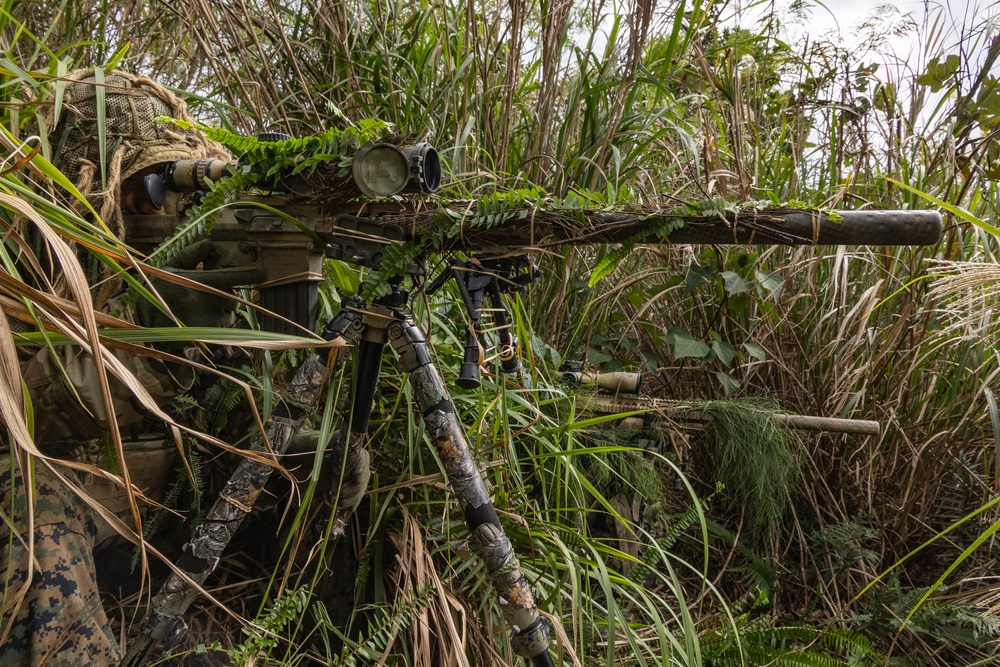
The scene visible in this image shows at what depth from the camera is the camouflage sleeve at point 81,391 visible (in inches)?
57.0

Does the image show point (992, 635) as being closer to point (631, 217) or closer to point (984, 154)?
point (984, 154)

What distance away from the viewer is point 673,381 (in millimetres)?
2916

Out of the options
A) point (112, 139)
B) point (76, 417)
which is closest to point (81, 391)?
point (76, 417)

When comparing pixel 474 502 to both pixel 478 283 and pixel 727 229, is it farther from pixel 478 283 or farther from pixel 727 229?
pixel 727 229

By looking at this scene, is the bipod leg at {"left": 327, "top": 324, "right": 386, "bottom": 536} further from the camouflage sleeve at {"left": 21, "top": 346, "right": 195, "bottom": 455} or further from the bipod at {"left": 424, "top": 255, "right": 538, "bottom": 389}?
the camouflage sleeve at {"left": 21, "top": 346, "right": 195, "bottom": 455}

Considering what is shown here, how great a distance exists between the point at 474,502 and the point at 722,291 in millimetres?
1565

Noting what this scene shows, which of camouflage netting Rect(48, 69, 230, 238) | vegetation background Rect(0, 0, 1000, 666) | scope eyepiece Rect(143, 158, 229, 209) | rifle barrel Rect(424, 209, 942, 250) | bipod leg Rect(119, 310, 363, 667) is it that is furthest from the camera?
vegetation background Rect(0, 0, 1000, 666)

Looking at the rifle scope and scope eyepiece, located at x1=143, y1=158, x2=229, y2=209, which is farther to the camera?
scope eyepiece, located at x1=143, y1=158, x2=229, y2=209

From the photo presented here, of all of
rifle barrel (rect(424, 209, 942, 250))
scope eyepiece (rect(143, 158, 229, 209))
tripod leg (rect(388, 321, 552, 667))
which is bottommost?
tripod leg (rect(388, 321, 552, 667))

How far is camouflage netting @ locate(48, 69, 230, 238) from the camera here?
Result: 1.73 metres

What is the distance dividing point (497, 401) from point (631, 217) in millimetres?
699

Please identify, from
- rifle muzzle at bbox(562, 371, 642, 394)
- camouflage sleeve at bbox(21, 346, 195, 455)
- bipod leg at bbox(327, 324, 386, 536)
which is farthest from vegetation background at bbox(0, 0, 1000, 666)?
camouflage sleeve at bbox(21, 346, 195, 455)

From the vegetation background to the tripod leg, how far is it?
0.46m

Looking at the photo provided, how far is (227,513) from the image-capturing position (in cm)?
149
